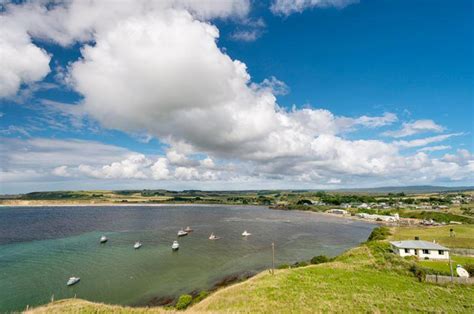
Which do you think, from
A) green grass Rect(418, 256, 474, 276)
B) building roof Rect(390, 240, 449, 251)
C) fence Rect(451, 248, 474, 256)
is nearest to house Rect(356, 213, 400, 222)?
fence Rect(451, 248, 474, 256)

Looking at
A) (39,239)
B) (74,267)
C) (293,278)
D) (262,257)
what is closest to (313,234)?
(262,257)

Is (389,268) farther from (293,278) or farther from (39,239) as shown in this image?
(39,239)

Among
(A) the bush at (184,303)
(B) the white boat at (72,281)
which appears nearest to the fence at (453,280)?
(A) the bush at (184,303)

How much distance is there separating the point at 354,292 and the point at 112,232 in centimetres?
9966

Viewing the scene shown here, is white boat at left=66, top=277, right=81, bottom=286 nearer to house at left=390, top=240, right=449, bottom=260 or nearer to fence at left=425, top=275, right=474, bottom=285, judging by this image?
Result: fence at left=425, top=275, right=474, bottom=285

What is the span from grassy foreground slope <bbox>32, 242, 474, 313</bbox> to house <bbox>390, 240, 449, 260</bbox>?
→ 1384 centimetres

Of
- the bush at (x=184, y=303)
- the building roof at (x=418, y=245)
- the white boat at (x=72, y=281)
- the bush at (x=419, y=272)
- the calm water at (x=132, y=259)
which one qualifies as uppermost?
the building roof at (x=418, y=245)

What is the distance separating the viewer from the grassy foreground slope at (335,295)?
2777 cm

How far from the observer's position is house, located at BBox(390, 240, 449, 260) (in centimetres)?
5291

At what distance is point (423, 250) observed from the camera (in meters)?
54.1

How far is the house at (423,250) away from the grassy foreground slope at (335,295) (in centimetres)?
1384

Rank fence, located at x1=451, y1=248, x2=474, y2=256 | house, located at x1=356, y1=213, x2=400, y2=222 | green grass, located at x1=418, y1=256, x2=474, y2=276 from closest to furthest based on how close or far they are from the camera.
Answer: green grass, located at x1=418, y1=256, x2=474, y2=276 < fence, located at x1=451, y1=248, x2=474, y2=256 < house, located at x1=356, y1=213, x2=400, y2=222

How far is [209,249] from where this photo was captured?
256 feet

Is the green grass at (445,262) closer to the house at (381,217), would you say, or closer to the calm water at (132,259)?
the calm water at (132,259)
